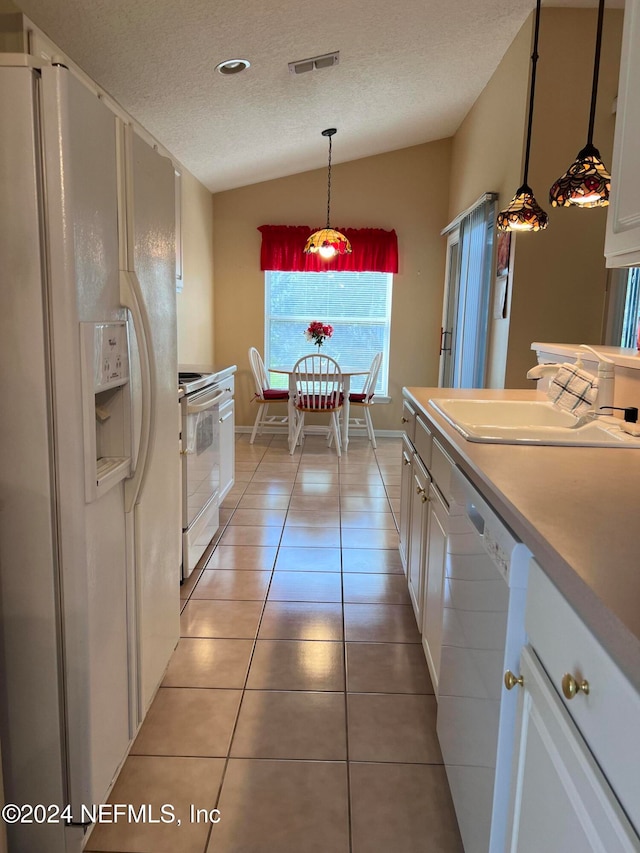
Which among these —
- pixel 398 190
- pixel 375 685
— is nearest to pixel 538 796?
pixel 375 685

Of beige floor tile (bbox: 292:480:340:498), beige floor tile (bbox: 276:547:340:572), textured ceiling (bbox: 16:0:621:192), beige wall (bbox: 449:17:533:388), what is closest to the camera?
textured ceiling (bbox: 16:0:621:192)

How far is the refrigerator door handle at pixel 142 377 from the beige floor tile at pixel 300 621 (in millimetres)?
1049

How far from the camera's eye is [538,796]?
2.78ft

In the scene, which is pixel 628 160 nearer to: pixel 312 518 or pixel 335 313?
pixel 312 518

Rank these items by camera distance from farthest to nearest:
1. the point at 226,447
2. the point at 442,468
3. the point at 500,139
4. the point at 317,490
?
the point at 317,490
the point at 500,139
the point at 226,447
the point at 442,468

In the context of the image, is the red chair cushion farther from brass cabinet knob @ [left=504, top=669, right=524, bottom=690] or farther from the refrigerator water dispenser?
brass cabinet knob @ [left=504, top=669, right=524, bottom=690]

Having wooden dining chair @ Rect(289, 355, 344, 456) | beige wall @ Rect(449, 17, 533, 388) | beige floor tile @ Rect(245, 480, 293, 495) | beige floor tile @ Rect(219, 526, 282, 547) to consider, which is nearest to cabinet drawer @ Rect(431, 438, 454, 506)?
beige floor tile @ Rect(219, 526, 282, 547)

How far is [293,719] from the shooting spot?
1879 mm

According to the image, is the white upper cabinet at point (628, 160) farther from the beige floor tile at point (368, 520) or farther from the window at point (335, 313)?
the window at point (335, 313)

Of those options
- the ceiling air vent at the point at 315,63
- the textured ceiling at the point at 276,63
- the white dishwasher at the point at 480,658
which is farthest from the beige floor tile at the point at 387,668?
the ceiling air vent at the point at 315,63

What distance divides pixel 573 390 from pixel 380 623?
118cm

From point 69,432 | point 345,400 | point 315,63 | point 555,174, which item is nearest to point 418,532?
point 69,432

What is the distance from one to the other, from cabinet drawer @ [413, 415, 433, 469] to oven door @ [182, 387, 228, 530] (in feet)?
3.23

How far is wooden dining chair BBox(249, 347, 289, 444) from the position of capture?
19.0 feet
